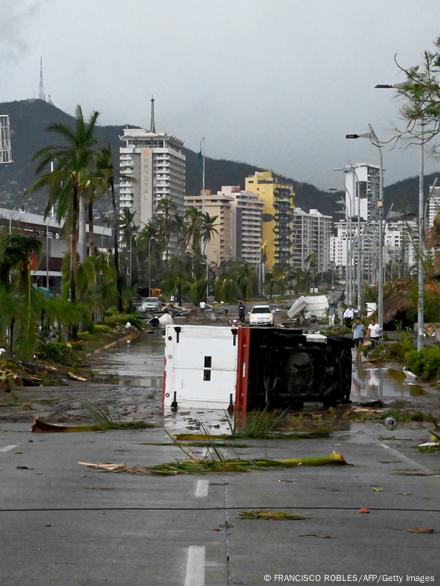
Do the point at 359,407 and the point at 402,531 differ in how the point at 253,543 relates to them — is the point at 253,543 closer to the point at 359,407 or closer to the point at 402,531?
the point at 402,531

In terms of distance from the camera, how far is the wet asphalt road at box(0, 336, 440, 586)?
8758 mm

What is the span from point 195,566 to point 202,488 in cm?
456

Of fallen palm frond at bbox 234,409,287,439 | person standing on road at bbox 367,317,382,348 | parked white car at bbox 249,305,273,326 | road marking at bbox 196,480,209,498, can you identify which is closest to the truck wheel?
fallen palm frond at bbox 234,409,287,439

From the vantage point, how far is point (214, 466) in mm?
15391

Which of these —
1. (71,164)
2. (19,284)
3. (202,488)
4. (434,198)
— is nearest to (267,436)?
(202,488)

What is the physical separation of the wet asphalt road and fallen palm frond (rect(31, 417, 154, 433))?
4.58ft

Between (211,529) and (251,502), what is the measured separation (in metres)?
1.70

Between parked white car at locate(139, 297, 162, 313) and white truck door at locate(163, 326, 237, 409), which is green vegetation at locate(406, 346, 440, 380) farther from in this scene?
parked white car at locate(139, 297, 162, 313)

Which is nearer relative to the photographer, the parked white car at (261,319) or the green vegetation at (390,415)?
the green vegetation at (390,415)

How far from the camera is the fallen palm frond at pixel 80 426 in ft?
70.6

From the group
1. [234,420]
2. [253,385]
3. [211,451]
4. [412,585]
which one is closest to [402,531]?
[412,585]

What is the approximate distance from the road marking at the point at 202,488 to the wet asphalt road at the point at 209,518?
0.01 meters

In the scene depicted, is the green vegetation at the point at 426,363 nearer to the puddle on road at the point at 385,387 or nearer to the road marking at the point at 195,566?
the puddle on road at the point at 385,387

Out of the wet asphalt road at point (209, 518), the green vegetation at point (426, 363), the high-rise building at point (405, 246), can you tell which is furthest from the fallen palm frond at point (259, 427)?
the green vegetation at point (426, 363)
